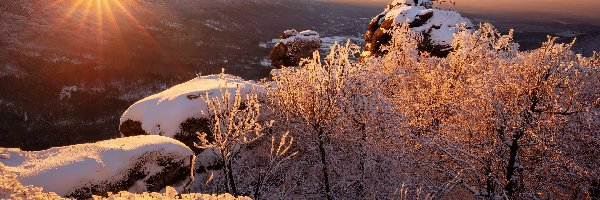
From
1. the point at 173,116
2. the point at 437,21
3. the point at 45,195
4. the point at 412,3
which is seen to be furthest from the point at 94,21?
the point at 45,195

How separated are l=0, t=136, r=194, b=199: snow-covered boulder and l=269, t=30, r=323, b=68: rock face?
115ft

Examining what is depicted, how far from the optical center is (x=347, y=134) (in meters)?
18.7

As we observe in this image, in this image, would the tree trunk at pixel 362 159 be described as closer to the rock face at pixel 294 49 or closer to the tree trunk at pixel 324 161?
the tree trunk at pixel 324 161

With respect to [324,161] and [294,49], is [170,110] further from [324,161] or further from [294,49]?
[294,49]

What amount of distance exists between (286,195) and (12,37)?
446 ft

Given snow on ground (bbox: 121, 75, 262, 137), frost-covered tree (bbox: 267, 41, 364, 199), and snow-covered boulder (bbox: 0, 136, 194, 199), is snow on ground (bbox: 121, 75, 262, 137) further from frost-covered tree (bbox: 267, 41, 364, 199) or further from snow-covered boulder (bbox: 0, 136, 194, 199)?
snow-covered boulder (bbox: 0, 136, 194, 199)

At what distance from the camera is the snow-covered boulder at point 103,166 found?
11.4 meters

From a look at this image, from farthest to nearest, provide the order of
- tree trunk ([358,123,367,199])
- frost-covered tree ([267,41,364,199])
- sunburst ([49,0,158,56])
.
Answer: sunburst ([49,0,158,56]) < tree trunk ([358,123,367,199]) < frost-covered tree ([267,41,364,199])

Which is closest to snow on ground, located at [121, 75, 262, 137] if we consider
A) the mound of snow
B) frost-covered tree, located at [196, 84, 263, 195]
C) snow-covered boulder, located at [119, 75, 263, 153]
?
snow-covered boulder, located at [119, 75, 263, 153]

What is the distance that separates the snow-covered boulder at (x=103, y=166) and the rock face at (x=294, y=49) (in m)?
Result: 35.0

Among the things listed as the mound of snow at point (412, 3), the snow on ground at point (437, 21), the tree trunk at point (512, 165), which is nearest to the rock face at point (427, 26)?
the snow on ground at point (437, 21)

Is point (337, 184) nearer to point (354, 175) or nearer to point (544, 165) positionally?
point (354, 175)

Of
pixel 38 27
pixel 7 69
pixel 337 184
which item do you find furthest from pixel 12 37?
pixel 337 184

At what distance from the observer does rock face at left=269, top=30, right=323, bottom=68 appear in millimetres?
49281
